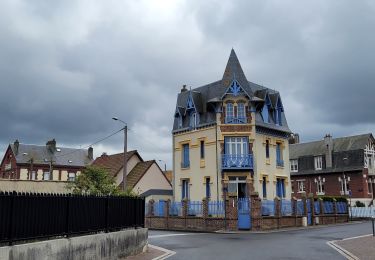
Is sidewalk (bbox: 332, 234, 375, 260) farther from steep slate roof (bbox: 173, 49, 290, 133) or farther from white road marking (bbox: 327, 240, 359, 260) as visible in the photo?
steep slate roof (bbox: 173, 49, 290, 133)

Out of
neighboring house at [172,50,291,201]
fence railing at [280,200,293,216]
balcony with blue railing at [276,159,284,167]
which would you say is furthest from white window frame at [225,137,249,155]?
fence railing at [280,200,293,216]

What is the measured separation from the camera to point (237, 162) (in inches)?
1348

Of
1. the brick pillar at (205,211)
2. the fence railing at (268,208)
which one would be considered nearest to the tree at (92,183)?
the brick pillar at (205,211)

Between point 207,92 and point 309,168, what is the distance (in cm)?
2663

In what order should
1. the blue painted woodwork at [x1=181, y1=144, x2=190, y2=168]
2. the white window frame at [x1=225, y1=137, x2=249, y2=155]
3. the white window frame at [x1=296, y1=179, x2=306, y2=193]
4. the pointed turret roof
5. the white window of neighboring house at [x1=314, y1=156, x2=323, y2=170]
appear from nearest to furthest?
1. the white window frame at [x1=225, y1=137, x2=249, y2=155]
2. the pointed turret roof
3. the blue painted woodwork at [x1=181, y1=144, x2=190, y2=168]
4. the white window of neighboring house at [x1=314, y1=156, x2=323, y2=170]
5. the white window frame at [x1=296, y1=179, x2=306, y2=193]

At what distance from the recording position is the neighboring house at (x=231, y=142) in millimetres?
34406

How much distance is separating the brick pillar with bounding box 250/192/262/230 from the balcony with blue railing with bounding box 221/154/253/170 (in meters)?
4.69

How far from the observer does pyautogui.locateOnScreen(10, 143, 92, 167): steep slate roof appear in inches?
2739

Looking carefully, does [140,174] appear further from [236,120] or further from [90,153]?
[90,153]

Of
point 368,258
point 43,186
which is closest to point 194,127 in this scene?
point 43,186

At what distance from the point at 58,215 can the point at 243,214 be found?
19.7 metres

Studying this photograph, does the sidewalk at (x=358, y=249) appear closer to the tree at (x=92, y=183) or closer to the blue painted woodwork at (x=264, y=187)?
the tree at (x=92, y=183)

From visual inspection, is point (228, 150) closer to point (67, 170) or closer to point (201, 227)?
point (201, 227)

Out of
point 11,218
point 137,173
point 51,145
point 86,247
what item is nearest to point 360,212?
point 137,173
